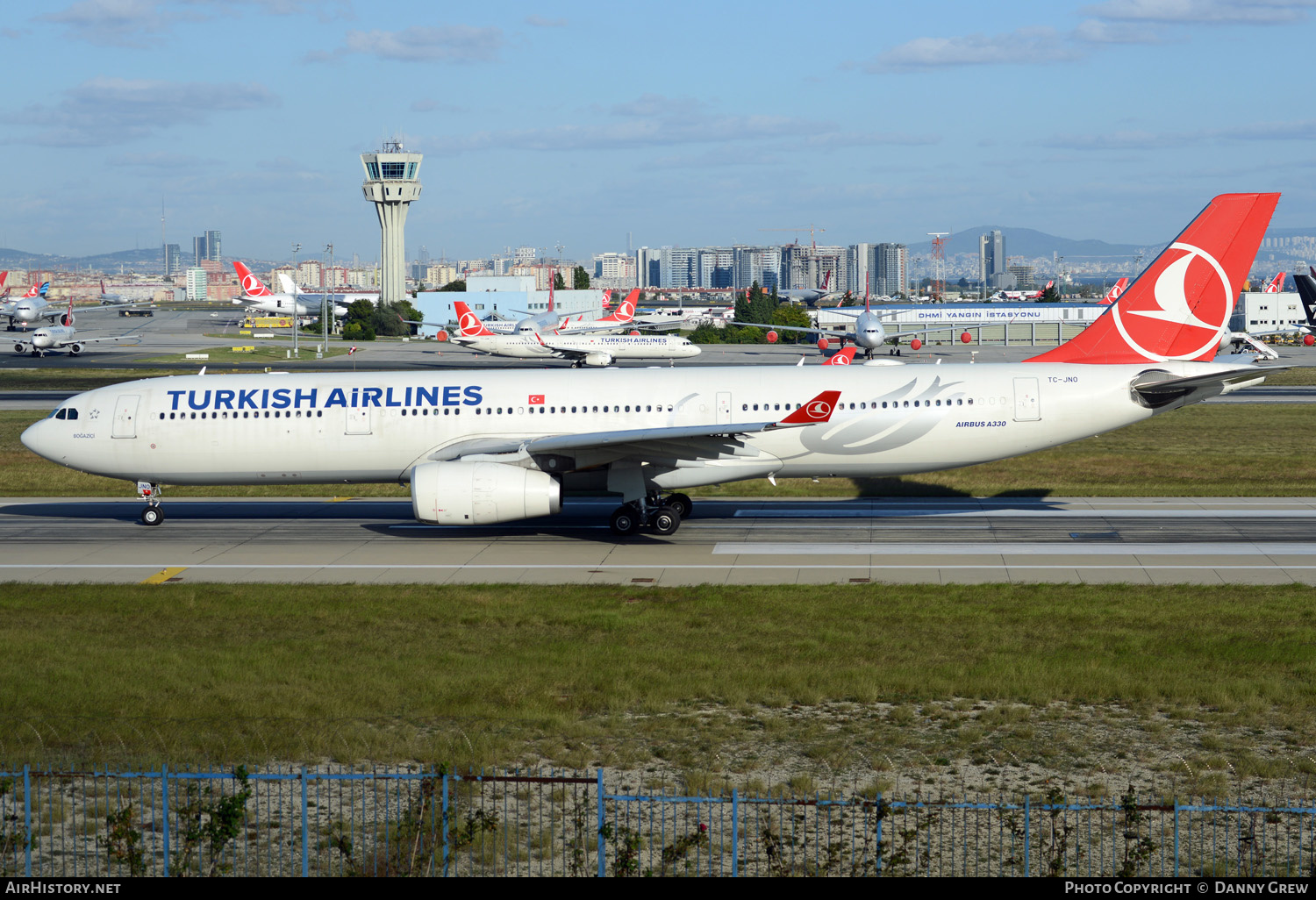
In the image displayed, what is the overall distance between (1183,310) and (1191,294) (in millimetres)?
466

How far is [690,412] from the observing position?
30.8 meters

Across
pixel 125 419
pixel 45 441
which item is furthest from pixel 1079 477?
pixel 45 441

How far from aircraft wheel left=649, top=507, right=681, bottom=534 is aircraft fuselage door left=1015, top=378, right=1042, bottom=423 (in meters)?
9.20

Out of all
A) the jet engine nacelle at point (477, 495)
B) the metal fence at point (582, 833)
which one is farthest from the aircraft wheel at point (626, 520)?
the metal fence at point (582, 833)

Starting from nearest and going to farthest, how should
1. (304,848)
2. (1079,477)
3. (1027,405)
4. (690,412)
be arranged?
1. (304,848)
2. (1027,405)
3. (690,412)
4. (1079,477)

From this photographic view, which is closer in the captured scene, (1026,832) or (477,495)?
(1026,832)

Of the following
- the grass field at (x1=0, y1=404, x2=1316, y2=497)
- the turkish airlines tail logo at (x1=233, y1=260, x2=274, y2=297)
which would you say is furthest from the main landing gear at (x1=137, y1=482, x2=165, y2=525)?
the turkish airlines tail logo at (x1=233, y1=260, x2=274, y2=297)

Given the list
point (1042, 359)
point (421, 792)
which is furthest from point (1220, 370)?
point (421, 792)

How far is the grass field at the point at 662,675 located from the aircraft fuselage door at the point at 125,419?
287 inches

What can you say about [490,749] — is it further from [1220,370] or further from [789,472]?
[1220,370]

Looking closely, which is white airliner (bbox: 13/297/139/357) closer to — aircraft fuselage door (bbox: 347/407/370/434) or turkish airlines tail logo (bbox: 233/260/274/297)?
turkish airlines tail logo (bbox: 233/260/274/297)

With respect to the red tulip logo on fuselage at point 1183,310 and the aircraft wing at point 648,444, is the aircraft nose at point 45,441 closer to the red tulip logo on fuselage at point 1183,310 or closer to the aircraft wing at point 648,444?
the aircraft wing at point 648,444

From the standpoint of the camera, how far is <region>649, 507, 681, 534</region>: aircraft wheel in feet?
99.9

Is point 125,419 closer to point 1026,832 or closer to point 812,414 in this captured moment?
point 812,414
